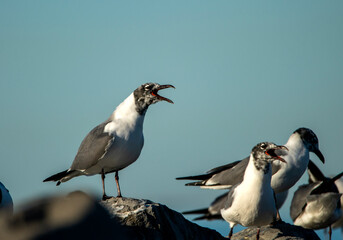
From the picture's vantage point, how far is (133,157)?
10344 millimetres

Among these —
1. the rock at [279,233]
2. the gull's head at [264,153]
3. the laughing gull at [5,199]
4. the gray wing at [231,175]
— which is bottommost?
the rock at [279,233]

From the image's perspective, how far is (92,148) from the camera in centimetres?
1050

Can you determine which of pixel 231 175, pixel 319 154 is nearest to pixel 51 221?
pixel 231 175

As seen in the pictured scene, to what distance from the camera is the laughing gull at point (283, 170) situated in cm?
1238

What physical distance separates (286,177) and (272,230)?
151 centimetres

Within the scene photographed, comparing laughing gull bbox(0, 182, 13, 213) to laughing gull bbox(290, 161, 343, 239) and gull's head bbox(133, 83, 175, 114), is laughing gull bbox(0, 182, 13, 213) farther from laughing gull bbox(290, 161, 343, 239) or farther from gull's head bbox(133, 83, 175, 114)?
laughing gull bbox(290, 161, 343, 239)

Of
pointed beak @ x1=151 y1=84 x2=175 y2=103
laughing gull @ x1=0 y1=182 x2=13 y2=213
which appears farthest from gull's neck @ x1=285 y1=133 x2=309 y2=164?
laughing gull @ x1=0 y1=182 x2=13 y2=213

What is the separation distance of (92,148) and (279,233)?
11.6 feet

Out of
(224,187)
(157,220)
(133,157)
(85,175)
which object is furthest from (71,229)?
(224,187)

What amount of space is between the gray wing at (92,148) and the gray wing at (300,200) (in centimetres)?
575

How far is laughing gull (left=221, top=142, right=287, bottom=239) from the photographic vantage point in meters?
10.2

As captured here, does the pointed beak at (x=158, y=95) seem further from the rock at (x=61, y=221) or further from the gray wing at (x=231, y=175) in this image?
the rock at (x=61, y=221)

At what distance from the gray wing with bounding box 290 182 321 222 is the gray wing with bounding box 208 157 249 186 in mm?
2556

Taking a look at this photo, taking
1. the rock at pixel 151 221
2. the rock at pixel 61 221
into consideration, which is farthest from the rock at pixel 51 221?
the rock at pixel 151 221
